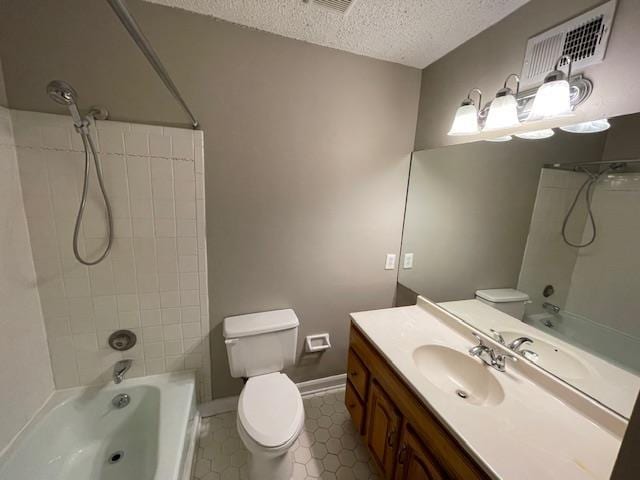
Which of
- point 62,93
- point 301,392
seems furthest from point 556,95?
point 301,392

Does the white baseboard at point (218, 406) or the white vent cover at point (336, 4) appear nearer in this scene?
the white vent cover at point (336, 4)

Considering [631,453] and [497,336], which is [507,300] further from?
[631,453]

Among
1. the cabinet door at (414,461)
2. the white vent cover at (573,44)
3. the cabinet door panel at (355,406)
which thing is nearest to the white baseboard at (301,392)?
the cabinet door panel at (355,406)

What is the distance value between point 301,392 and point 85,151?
198cm

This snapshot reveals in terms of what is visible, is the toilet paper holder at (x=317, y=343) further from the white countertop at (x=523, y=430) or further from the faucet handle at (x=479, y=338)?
the faucet handle at (x=479, y=338)

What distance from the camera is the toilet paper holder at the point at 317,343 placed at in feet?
6.04

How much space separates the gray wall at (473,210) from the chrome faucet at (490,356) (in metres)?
0.33

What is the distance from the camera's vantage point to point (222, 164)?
1.46m

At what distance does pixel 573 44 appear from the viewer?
3.19 feet

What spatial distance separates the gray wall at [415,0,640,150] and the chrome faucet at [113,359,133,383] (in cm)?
228

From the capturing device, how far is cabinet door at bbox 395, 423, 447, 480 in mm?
905

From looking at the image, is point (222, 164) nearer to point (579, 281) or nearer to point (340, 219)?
point (340, 219)

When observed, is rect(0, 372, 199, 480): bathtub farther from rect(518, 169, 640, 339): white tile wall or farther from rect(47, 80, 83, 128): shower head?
rect(518, 169, 640, 339): white tile wall

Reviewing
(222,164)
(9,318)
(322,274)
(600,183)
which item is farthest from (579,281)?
(9,318)
